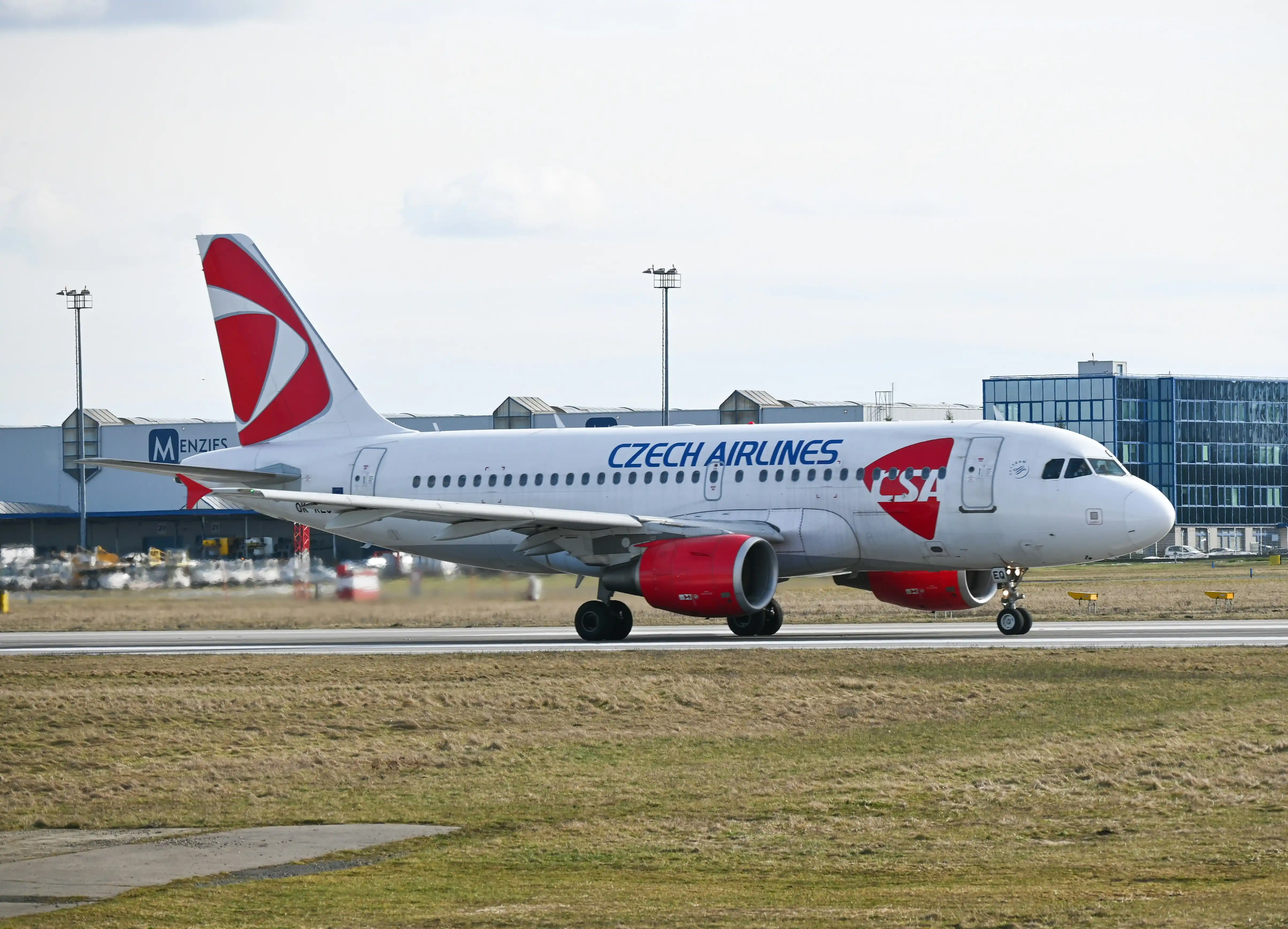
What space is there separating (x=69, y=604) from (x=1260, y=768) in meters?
27.6

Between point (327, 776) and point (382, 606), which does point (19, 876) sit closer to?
point (327, 776)

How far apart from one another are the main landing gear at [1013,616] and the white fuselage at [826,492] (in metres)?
0.85

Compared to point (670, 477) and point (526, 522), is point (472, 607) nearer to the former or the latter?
point (526, 522)

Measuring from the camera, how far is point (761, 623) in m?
36.2

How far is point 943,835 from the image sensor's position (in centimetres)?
1509

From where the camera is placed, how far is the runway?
3253 cm

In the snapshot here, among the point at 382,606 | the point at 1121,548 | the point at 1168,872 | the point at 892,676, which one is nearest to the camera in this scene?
the point at 1168,872

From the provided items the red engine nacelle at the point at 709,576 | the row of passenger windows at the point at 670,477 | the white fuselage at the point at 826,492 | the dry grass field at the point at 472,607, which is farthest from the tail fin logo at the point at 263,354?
the red engine nacelle at the point at 709,576

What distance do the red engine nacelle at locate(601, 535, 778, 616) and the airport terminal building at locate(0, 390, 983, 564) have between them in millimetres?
50025

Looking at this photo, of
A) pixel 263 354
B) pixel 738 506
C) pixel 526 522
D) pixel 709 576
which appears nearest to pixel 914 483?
pixel 738 506

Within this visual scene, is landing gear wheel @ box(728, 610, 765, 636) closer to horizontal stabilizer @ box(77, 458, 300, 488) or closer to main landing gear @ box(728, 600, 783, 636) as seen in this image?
main landing gear @ box(728, 600, 783, 636)

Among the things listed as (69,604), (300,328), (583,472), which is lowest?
(69,604)

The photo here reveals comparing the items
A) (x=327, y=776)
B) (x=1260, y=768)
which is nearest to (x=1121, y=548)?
(x=1260, y=768)

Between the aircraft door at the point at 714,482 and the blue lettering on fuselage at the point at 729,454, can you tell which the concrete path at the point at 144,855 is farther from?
the aircraft door at the point at 714,482
